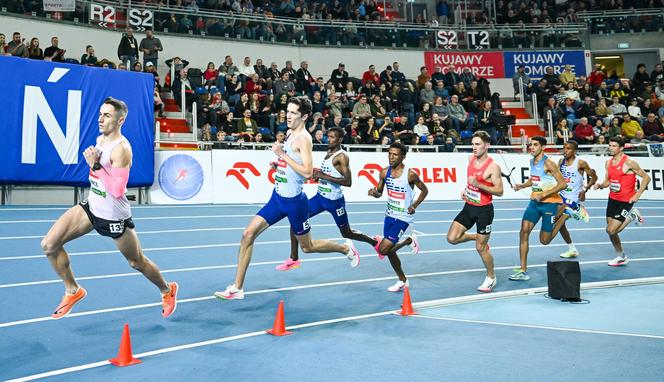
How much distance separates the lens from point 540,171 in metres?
9.61

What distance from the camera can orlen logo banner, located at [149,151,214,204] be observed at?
14.9m

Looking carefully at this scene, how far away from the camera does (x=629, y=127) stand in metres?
21.4

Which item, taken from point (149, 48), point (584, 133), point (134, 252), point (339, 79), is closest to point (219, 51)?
point (149, 48)

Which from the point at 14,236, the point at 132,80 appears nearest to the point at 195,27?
the point at 132,80

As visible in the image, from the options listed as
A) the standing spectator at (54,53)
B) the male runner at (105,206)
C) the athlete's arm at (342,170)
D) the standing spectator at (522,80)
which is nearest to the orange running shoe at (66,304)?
the male runner at (105,206)

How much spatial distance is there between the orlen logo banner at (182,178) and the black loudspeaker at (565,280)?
364 inches

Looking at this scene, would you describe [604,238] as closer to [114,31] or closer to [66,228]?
[66,228]

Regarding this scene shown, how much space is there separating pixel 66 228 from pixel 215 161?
9.79 meters

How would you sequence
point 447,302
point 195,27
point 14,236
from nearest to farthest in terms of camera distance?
point 447,302 → point 14,236 → point 195,27

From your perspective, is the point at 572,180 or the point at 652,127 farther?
the point at 652,127

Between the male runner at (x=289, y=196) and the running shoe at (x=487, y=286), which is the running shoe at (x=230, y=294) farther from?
the running shoe at (x=487, y=286)

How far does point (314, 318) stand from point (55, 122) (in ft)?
29.1

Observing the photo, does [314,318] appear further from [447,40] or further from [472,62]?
[472,62]

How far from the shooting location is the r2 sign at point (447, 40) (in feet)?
84.3
